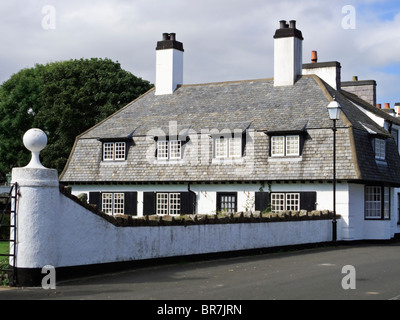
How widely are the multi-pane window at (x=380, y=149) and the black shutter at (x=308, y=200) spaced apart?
3.90m

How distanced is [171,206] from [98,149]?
5328 millimetres

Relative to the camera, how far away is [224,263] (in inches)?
725

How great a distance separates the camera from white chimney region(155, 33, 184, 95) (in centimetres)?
3853

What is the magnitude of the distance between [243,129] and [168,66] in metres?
7.98

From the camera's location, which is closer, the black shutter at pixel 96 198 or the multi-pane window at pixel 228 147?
the multi-pane window at pixel 228 147

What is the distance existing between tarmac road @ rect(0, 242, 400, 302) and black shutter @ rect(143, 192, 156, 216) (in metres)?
15.4

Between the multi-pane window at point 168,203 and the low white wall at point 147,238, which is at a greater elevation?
the multi-pane window at point 168,203

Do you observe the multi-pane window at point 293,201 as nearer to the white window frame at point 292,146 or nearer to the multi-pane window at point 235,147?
the white window frame at point 292,146

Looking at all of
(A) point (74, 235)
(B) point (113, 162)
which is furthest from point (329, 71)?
(A) point (74, 235)

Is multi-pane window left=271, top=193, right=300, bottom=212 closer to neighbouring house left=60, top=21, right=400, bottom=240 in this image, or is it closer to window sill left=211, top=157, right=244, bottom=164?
neighbouring house left=60, top=21, right=400, bottom=240

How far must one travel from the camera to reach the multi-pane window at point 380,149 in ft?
106

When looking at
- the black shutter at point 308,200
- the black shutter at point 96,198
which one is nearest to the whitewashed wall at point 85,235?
the black shutter at point 308,200

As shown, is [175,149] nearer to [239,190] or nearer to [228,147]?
[228,147]

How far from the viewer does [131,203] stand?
35.2 metres
